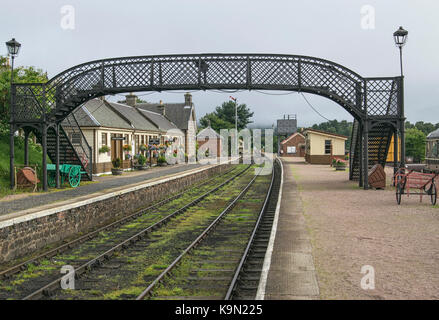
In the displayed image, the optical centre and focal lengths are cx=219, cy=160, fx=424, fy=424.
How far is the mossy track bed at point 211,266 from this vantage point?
6811 millimetres

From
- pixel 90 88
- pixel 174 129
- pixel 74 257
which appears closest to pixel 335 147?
pixel 174 129

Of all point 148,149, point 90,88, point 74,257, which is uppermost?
point 90,88

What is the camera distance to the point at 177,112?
5509cm

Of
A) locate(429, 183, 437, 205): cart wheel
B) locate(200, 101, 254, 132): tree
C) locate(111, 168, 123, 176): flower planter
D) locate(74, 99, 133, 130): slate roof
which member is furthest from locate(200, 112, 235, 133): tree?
locate(429, 183, 437, 205): cart wheel

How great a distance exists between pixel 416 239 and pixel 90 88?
1402cm

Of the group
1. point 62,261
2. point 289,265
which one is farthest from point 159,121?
point 289,265

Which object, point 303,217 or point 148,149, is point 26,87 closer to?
point 303,217

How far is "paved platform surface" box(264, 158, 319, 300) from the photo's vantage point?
623 centimetres

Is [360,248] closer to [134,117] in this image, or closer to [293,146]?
[134,117]

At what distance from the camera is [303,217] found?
12938mm

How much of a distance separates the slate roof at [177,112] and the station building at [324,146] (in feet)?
52.0

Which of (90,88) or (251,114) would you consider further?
(251,114)

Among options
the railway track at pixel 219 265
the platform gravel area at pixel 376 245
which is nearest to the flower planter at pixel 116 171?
the platform gravel area at pixel 376 245

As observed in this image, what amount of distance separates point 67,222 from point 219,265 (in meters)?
5.48
